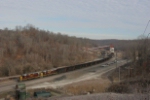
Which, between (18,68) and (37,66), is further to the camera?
(37,66)

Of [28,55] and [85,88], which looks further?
[28,55]

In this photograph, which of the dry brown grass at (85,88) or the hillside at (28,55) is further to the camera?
the hillside at (28,55)

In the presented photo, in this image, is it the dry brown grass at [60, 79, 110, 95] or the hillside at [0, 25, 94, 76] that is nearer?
the dry brown grass at [60, 79, 110, 95]

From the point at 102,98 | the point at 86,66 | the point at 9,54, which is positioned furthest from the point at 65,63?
the point at 102,98

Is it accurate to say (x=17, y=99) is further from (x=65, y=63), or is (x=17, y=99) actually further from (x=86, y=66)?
(x=65, y=63)

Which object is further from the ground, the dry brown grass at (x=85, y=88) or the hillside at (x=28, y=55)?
the hillside at (x=28, y=55)

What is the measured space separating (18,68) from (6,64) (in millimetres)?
3523

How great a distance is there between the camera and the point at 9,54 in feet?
172

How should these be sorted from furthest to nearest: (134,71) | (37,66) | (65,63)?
(65,63) → (37,66) → (134,71)

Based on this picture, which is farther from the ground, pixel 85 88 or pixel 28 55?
pixel 28 55

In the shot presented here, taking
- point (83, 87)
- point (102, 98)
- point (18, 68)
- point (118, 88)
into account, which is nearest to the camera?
point (102, 98)

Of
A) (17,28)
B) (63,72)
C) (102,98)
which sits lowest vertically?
(63,72)

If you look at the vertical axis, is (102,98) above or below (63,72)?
above

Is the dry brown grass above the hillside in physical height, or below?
below
